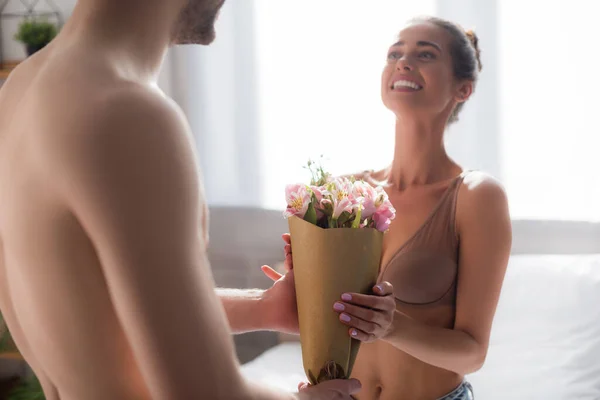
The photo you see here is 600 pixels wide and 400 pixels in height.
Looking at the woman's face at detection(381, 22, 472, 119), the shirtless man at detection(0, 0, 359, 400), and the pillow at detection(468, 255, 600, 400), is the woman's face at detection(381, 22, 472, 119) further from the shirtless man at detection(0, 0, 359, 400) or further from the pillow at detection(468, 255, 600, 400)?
the pillow at detection(468, 255, 600, 400)

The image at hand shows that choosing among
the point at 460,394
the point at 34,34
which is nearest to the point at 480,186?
the point at 460,394

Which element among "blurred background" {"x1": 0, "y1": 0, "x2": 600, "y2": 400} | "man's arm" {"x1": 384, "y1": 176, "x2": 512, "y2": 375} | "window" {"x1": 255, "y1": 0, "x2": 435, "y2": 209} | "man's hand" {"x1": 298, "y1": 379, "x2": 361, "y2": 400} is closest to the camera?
"man's hand" {"x1": 298, "y1": 379, "x2": 361, "y2": 400}

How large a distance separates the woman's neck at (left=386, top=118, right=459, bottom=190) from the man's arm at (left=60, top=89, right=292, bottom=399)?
43.5 inches

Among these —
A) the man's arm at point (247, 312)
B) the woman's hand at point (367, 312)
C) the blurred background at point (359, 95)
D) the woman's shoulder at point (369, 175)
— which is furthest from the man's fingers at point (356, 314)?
the blurred background at point (359, 95)

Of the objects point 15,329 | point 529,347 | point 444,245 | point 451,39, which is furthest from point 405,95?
point 529,347

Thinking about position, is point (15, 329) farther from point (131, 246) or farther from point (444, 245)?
point (444, 245)

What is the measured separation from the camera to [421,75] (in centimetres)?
163

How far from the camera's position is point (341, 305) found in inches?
44.0

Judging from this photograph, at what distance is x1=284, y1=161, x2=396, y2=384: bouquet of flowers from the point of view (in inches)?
43.6

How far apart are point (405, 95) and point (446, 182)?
0.22 m

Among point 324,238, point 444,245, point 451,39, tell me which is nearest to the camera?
point 324,238

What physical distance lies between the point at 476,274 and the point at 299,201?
546mm

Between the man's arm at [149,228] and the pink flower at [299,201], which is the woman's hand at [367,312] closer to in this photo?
the pink flower at [299,201]

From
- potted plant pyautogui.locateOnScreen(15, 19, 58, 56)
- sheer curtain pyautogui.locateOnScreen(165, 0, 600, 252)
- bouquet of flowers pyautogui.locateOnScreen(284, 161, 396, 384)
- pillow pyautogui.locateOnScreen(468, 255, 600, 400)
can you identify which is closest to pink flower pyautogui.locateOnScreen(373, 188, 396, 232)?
bouquet of flowers pyautogui.locateOnScreen(284, 161, 396, 384)
